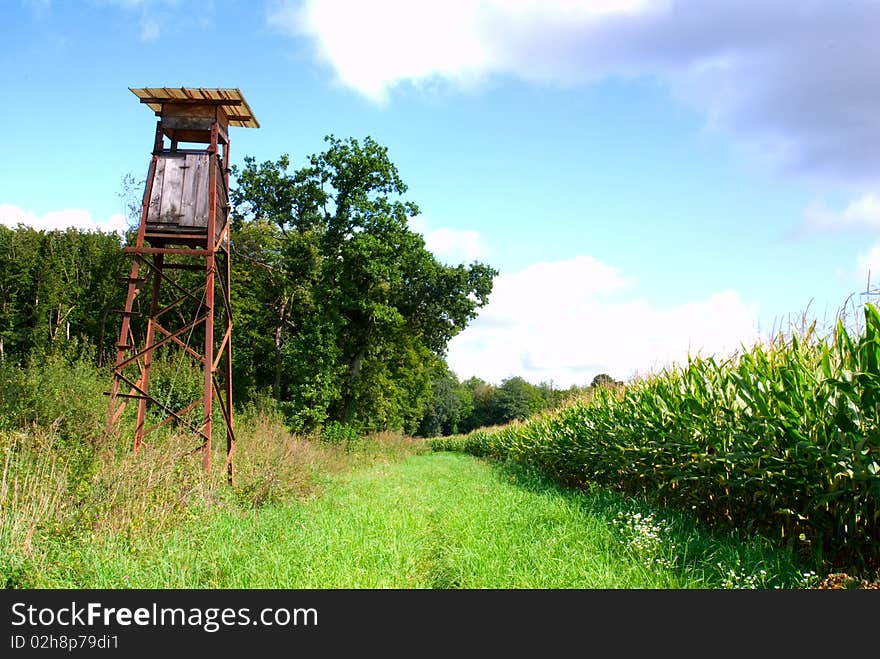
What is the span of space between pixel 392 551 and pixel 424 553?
0.48 m

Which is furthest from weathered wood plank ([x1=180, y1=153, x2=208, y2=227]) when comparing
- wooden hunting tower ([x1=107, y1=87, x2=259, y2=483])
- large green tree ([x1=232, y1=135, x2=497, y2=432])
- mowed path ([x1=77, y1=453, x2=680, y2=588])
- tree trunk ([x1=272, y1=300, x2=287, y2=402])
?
tree trunk ([x1=272, y1=300, x2=287, y2=402])

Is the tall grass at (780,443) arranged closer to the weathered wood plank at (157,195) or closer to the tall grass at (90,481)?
the tall grass at (90,481)

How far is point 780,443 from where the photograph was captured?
5688 millimetres

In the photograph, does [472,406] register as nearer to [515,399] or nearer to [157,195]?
[515,399]

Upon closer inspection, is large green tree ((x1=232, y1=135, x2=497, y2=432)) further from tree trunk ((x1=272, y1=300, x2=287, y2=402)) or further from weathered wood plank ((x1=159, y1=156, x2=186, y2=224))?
weathered wood plank ((x1=159, y1=156, x2=186, y2=224))

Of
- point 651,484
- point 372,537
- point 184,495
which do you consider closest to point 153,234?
point 184,495

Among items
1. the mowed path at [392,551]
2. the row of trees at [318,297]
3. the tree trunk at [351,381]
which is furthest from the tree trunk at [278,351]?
the mowed path at [392,551]

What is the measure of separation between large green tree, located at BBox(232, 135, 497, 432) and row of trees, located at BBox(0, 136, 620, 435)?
0.07 m

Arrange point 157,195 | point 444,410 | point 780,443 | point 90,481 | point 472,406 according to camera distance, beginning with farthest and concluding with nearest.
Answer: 1. point 472,406
2. point 444,410
3. point 157,195
4. point 90,481
5. point 780,443

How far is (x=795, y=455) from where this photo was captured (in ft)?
17.9

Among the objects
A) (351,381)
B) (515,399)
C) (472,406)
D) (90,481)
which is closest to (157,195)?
(90,481)

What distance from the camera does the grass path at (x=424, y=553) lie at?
527cm

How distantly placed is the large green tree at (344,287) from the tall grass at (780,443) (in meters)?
18.7

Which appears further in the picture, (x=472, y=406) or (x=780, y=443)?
(x=472, y=406)
